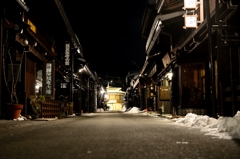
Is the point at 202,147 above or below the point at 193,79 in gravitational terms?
below

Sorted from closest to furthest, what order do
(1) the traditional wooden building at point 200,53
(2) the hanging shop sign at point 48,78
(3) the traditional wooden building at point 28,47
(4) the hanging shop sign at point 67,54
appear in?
(1) the traditional wooden building at point 200,53
(3) the traditional wooden building at point 28,47
(2) the hanging shop sign at point 48,78
(4) the hanging shop sign at point 67,54

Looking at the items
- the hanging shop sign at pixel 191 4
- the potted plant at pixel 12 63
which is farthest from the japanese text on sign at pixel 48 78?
the hanging shop sign at pixel 191 4

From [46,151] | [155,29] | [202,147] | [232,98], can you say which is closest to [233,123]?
[202,147]

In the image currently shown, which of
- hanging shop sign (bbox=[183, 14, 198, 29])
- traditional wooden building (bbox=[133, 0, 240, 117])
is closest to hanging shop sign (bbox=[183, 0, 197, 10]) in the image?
traditional wooden building (bbox=[133, 0, 240, 117])

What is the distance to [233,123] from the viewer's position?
27.5 ft

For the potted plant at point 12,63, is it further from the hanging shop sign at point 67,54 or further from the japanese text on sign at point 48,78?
the hanging shop sign at point 67,54

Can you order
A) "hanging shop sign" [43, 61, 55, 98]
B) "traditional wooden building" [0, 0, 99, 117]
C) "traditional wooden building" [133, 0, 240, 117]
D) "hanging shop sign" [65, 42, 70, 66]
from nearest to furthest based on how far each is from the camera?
"traditional wooden building" [133, 0, 240, 117] < "traditional wooden building" [0, 0, 99, 117] < "hanging shop sign" [43, 61, 55, 98] < "hanging shop sign" [65, 42, 70, 66]

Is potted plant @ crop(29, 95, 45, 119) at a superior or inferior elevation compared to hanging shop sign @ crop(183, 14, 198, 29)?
inferior

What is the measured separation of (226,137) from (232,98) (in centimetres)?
509

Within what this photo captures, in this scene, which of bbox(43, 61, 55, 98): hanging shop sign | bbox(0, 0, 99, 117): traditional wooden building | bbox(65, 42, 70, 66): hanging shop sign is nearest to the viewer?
bbox(0, 0, 99, 117): traditional wooden building

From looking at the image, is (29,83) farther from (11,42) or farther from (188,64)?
(188,64)

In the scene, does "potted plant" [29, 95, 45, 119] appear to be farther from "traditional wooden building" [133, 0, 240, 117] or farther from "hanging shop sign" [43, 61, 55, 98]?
"traditional wooden building" [133, 0, 240, 117]

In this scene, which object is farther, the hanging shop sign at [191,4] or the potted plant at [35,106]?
the potted plant at [35,106]

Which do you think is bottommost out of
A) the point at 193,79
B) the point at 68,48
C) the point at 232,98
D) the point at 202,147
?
the point at 202,147
